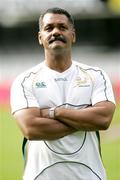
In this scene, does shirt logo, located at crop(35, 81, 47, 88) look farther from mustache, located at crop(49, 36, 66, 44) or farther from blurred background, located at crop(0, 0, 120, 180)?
blurred background, located at crop(0, 0, 120, 180)

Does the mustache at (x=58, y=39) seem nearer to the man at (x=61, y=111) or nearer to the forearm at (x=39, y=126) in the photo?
the man at (x=61, y=111)

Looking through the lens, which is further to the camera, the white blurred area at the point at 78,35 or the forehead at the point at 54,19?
the white blurred area at the point at 78,35

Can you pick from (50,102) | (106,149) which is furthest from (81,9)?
(50,102)

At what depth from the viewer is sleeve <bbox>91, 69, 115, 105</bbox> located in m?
3.74

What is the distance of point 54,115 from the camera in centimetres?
367

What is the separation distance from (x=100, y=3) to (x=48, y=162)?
709cm

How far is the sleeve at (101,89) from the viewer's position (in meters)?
3.74

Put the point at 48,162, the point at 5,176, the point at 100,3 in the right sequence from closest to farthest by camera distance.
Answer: the point at 48,162
the point at 5,176
the point at 100,3

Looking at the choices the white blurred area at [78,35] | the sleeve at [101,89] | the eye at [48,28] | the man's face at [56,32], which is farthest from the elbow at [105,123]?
the white blurred area at [78,35]

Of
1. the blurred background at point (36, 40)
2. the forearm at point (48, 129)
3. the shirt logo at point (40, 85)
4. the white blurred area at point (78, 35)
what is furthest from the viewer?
the white blurred area at point (78, 35)

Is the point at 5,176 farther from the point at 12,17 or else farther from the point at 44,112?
the point at 44,112

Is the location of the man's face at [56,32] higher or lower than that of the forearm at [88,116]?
higher

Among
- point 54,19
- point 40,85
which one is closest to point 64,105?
point 40,85

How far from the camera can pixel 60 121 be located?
3.68 meters
